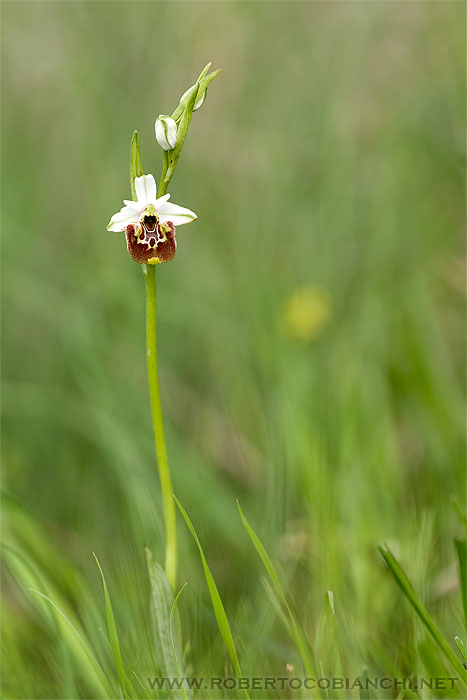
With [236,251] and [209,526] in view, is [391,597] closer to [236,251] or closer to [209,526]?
[209,526]

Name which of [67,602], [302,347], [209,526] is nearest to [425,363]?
[302,347]

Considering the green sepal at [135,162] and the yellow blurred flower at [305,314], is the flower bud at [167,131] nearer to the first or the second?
the green sepal at [135,162]

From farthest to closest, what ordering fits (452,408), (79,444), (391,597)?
(79,444) < (452,408) < (391,597)

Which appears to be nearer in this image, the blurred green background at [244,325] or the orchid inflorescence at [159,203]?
the orchid inflorescence at [159,203]

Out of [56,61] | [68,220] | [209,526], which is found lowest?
[209,526]

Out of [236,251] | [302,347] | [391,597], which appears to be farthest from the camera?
[236,251]

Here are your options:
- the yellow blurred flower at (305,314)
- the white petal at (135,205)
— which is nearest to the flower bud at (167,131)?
the white petal at (135,205)

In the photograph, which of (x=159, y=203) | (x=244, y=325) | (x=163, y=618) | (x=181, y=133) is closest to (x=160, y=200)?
(x=159, y=203)

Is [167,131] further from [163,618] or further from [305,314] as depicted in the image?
[305,314]
